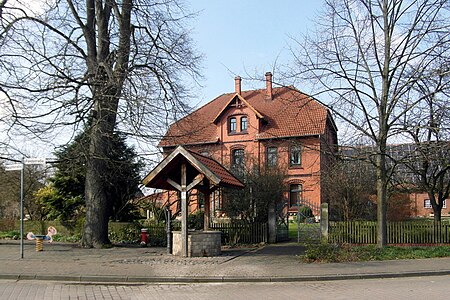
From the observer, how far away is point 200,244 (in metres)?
17.3

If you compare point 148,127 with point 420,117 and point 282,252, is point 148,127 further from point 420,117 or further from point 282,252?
point 420,117

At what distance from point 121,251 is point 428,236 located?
13200 mm

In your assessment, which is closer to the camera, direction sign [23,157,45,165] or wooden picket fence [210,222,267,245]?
direction sign [23,157,45,165]

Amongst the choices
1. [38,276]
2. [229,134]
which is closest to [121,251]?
[38,276]

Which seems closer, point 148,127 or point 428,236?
point 148,127

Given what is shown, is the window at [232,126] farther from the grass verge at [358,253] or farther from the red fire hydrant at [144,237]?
the grass verge at [358,253]

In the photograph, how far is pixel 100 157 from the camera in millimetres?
20078

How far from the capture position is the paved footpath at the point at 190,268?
41.8ft

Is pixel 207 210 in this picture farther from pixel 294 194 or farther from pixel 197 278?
pixel 294 194

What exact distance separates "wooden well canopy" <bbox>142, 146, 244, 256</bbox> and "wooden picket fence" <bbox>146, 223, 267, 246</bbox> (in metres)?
4.39

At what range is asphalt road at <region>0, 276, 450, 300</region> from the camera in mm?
10172

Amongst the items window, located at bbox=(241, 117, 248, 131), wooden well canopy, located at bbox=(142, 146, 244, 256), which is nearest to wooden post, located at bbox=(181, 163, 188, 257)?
wooden well canopy, located at bbox=(142, 146, 244, 256)

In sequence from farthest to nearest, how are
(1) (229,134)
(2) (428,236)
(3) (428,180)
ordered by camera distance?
(1) (229,134) → (3) (428,180) → (2) (428,236)

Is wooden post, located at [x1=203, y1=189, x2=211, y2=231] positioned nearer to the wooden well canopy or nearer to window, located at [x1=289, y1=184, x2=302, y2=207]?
the wooden well canopy
